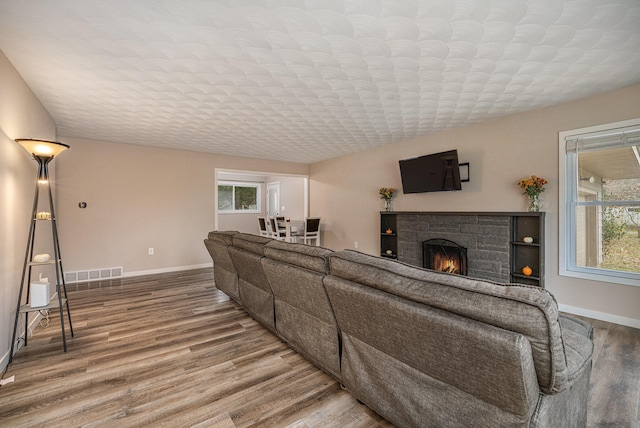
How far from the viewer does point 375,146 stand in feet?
18.3

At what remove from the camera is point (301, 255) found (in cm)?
202

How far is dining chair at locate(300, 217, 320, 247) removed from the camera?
21.5 ft

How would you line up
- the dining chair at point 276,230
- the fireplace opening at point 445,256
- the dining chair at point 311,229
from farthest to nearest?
the dining chair at point 276,230, the dining chair at point 311,229, the fireplace opening at point 445,256

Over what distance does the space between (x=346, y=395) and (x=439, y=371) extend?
84 cm

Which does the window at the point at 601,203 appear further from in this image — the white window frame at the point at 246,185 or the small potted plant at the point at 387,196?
the white window frame at the point at 246,185

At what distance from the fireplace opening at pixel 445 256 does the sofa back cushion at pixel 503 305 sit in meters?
3.13

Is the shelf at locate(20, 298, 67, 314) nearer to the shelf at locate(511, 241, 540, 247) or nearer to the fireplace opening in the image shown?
the fireplace opening

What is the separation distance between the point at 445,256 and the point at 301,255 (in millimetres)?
3104

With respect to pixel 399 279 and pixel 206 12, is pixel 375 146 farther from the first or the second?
pixel 399 279

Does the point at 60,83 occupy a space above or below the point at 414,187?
above

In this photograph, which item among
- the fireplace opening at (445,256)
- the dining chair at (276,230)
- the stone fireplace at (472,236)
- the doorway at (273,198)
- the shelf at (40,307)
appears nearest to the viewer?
the shelf at (40,307)

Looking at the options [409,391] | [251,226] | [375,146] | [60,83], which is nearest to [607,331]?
[409,391]

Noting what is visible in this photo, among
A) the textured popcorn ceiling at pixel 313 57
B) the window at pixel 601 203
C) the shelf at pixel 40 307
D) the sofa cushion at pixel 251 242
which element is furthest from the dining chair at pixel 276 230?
the window at pixel 601 203

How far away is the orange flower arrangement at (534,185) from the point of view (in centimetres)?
343
